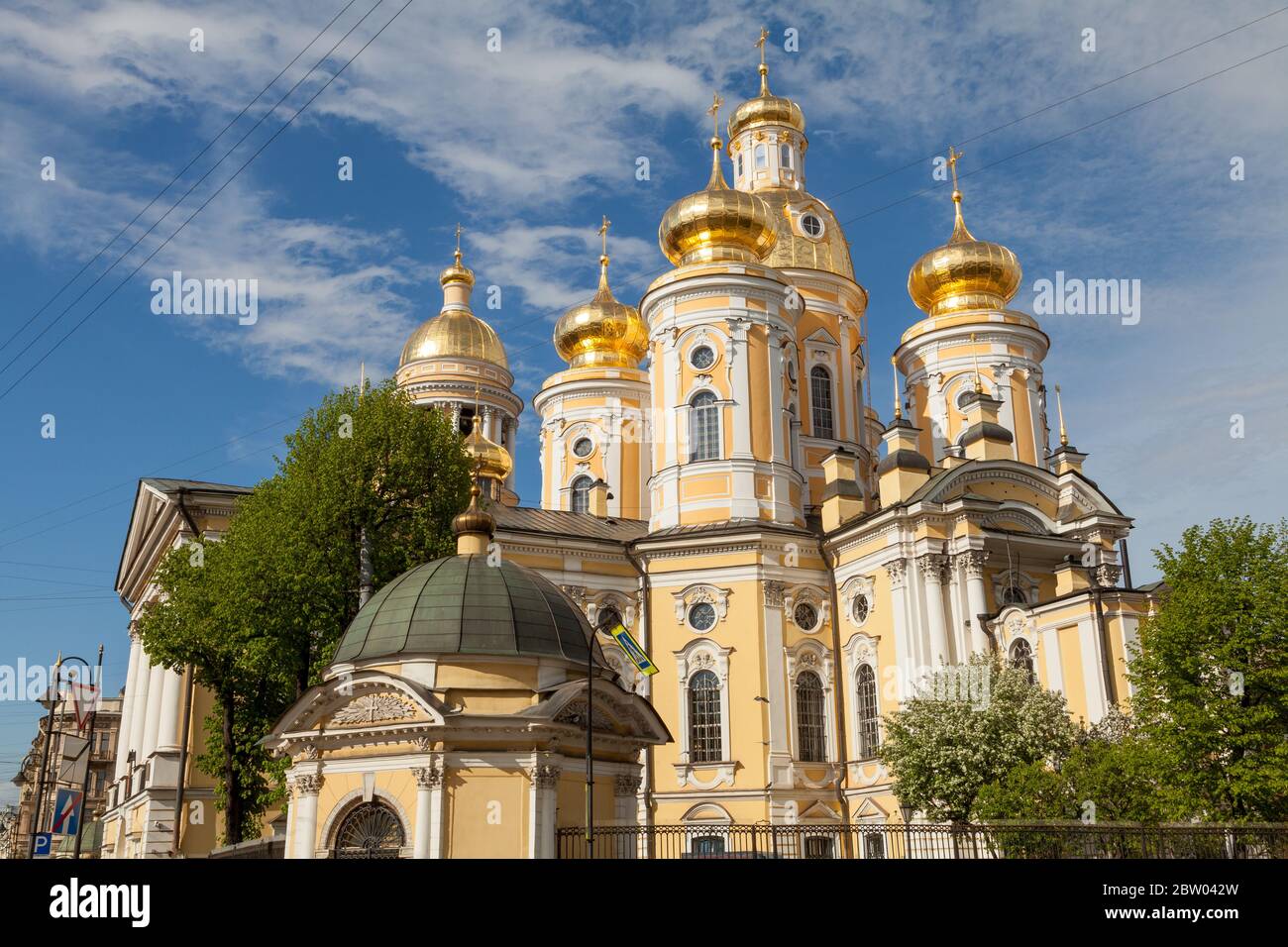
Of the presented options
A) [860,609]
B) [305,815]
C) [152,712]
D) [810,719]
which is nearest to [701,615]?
[810,719]

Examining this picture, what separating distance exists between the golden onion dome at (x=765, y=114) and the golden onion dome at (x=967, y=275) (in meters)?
7.47

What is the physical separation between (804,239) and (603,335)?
33.0 feet

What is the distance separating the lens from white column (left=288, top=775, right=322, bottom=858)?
52.6ft

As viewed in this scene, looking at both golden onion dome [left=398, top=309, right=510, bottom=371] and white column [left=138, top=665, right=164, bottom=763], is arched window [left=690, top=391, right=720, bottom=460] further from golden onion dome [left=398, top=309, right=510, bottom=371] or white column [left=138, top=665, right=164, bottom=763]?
golden onion dome [left=398, top=309, right=510, bottom=371]

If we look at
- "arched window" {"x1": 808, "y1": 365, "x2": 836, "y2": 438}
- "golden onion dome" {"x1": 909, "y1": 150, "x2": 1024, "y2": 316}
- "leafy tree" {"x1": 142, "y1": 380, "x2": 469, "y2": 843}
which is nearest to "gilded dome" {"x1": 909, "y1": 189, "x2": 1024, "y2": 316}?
"golden onion dome" {"x1": 909, "y1": 150, "x2": 1024, "y2": 316}

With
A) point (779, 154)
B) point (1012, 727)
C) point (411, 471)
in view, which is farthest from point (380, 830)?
point (779, 154)

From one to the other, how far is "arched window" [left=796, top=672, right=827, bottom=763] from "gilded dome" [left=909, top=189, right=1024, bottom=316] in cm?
1672

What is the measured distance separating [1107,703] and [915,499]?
710cm

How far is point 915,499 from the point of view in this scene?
3134cm

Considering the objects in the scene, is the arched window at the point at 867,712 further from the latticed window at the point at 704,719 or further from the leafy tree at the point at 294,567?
the leafy tree at the point at 294,567

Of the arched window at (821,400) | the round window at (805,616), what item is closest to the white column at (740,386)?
the round window at (805,616)

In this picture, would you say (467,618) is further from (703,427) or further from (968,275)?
(968,275)

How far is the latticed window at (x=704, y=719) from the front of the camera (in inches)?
1268

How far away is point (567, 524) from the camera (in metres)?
36.3
